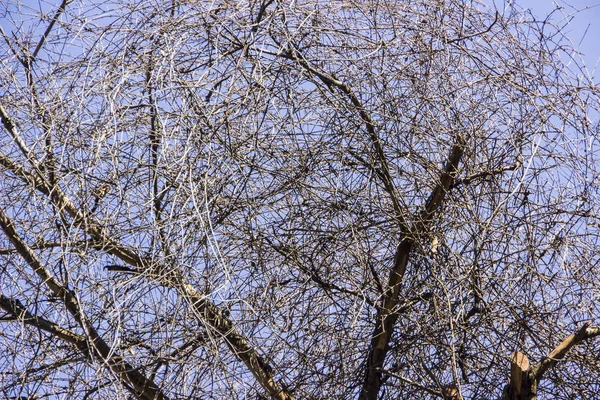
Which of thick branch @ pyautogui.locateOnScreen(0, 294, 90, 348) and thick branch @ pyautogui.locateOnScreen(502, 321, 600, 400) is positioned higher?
thick branch @ pyautogui.locateOnScreen(502, 321, 600, 400)

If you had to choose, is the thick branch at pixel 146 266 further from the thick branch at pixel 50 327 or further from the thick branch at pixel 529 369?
the thick branch at pixel 529 369

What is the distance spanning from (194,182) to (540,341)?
112 cm

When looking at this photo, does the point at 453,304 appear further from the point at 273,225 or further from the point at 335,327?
the point at 273,225

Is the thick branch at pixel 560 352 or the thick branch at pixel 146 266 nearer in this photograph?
the thick branch at pixel 560 352

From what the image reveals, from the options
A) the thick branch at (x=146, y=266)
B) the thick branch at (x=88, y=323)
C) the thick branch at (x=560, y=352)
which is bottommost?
the thick branch at (x=88, y=323)

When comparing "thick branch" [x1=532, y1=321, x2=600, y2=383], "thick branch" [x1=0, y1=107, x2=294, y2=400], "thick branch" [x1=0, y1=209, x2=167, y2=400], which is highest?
"thick branch" [x1=532, y1=321, x2=600, y2=383]

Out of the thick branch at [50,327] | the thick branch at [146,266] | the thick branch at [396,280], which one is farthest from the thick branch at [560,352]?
the thick branch at [50,327]

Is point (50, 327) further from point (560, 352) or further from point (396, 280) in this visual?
point (560, 352)

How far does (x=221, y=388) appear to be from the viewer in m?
2.89

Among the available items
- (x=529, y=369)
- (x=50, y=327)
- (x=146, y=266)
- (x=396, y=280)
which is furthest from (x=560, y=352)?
(x=50, y=327)

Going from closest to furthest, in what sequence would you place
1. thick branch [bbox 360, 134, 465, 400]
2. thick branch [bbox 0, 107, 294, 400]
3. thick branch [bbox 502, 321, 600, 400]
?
thick branch [bbox 502, 321, 600, 400], thick branch [bbox 0, 107, 294, 400], thick branch [bbox 360, 134, 465, 400]

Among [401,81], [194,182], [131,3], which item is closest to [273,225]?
[194,182]

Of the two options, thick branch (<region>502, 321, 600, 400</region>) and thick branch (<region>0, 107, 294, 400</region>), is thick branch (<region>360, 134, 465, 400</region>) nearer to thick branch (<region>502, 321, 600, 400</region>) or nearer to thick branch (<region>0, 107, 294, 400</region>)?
thick branch (<region>0, 107, 294, 400</region>)

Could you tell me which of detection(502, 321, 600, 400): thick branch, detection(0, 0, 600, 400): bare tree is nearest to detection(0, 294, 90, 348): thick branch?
detection(0, 0, 600, 400): bare tree
